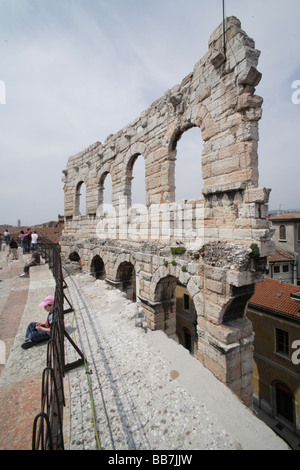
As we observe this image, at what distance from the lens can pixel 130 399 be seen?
2.81 meters

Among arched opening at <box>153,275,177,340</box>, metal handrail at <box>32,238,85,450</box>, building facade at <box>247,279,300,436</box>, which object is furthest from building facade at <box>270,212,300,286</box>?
metal handrail at <box>32,238,85,450</box>

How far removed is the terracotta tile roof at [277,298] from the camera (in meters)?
10.7

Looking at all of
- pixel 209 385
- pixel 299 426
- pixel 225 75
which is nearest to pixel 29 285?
pixel 209 385

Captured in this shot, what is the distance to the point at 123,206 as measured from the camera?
8633mm

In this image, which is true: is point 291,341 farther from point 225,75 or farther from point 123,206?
point 225,75

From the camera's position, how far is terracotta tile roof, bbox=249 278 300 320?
10745mm

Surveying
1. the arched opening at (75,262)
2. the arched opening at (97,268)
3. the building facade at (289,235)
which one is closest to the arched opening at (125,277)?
the arched opening at (97,268)

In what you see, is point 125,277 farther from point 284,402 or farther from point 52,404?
point 284,402

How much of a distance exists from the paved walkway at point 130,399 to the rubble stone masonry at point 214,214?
1391 millimetres

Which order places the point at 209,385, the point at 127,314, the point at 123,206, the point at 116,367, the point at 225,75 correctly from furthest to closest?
the point at 123,206
the point at 127,314
the point at 225,75
the point at 116,367
the point at 209,385

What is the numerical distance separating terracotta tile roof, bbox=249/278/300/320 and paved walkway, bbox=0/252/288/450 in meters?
9.08

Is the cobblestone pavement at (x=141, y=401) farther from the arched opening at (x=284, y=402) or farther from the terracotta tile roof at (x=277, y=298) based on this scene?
the arched opening at (x=284, y=402)

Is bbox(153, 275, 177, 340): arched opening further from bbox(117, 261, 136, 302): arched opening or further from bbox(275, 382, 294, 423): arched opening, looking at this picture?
bbox(275, 382, 294, 423): arched opening
